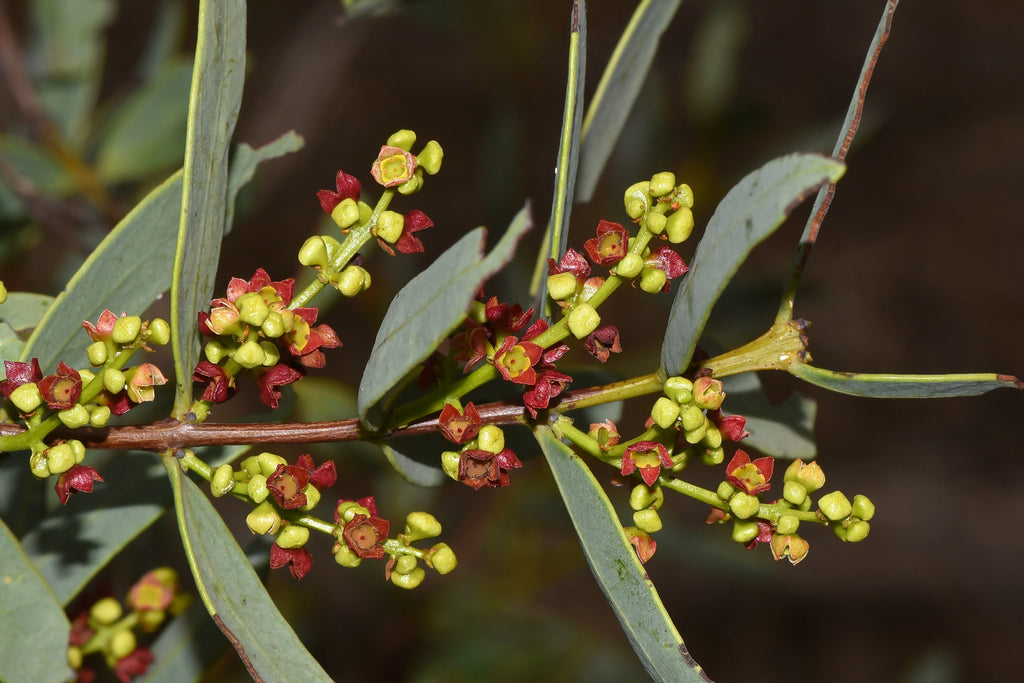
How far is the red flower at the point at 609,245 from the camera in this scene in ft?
3.45

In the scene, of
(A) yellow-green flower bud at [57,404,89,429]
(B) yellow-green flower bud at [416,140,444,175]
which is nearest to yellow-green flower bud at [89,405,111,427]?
(A) yellow-green flower bud at [57,404,89,429]

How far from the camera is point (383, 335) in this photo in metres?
0.96

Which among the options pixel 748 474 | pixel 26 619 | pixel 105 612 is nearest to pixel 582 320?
pixel 748 474

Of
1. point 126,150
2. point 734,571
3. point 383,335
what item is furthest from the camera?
point 734,571

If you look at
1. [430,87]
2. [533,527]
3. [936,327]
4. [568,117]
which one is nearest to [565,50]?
[430,87]

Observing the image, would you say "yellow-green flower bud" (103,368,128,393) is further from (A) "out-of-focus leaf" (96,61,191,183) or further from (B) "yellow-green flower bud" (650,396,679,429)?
(A) "out-of-focus leaf" (96,61,191,183)

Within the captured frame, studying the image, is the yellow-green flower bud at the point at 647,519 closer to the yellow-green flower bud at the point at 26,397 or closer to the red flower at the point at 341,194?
the red flower at the point at 341,194

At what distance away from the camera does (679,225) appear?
1.05m

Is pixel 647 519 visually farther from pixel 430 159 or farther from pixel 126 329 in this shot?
pixel 126 329

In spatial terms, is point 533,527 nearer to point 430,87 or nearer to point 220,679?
point 220,679

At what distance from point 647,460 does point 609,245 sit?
0.26 meters

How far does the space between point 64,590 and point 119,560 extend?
2.27 feet

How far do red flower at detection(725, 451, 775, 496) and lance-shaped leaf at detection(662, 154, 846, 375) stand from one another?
14 centimetres

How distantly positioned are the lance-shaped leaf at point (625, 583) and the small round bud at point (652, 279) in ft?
0.71
